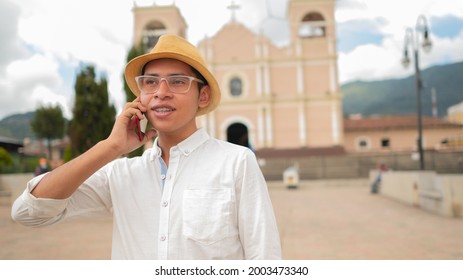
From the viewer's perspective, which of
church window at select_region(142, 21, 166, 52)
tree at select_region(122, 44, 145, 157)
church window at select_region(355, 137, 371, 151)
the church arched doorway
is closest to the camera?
tree at select_region(122, 44, 145, 157)

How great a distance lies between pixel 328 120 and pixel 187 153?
23.8 m

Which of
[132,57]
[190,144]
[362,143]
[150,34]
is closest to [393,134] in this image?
[362,143]

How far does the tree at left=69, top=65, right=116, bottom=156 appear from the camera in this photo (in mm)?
8484

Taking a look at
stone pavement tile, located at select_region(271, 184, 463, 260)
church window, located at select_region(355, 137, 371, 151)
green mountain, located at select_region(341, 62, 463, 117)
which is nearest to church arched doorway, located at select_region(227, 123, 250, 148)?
green mountain, located at select_region(341, 62, 463, 117)

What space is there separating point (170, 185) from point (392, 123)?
3095cm

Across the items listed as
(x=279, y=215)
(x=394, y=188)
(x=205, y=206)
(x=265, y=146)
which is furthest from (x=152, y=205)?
(x=265, y=146)

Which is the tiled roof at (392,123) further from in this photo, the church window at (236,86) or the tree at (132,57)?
the tree at (132,57)

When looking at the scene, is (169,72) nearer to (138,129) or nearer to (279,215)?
(138,129)

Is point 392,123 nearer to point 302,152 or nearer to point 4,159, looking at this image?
point 302,152

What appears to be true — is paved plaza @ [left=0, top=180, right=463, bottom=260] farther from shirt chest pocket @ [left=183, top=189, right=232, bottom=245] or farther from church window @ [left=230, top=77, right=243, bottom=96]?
church window @ [left=230, top=77, right=243, bottom=96]

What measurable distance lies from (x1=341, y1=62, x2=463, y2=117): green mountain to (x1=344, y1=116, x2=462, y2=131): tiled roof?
5.28ft

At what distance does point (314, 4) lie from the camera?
883 inches

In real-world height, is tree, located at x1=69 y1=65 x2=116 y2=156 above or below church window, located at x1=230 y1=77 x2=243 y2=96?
below

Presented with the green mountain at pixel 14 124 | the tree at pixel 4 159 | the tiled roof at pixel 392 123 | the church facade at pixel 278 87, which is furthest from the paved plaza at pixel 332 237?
the tiled roof at pixel 392 123
